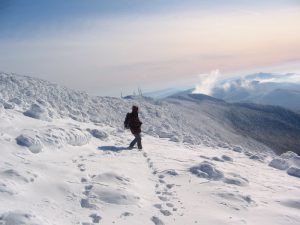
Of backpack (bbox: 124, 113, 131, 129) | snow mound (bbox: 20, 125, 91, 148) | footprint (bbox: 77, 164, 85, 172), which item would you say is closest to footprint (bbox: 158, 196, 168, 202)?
footprint (bbox: 77, 164, 85, 172)

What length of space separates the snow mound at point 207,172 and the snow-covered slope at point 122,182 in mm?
34

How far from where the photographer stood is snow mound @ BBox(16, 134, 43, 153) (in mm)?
12023

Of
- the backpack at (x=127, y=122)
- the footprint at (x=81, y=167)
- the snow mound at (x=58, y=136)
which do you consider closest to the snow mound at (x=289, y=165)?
the backpack at (x=127, y=122)

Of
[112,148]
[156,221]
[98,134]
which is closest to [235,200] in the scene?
[156,221]

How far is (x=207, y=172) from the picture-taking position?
479 inches

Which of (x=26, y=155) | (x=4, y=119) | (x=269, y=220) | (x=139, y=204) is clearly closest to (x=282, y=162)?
(x=269, y=220)

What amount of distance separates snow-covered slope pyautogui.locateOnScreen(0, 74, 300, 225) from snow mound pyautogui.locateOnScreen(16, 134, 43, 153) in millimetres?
31

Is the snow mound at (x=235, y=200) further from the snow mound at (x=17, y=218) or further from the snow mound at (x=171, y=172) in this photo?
the snow mound at (x=17, y=218)

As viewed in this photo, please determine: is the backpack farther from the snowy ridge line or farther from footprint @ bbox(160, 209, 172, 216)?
footprint @ bbox(160, 209, 172, 216)

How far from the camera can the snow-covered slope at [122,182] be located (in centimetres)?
795

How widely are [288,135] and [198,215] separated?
321ft

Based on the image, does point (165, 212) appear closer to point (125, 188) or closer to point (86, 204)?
point (125, 188)

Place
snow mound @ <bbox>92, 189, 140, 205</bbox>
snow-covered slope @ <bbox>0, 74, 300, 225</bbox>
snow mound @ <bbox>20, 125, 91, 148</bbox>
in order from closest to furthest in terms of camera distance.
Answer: snow-covered slope @ <bbox>0, 74, 300, 225</bbox> < snow mound @ <bbox>92, 189, 140, 205</bbox> < snow mound @ <bbox>20, 125, 91, 148</bbox>

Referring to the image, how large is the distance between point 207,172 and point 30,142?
5848 mm
